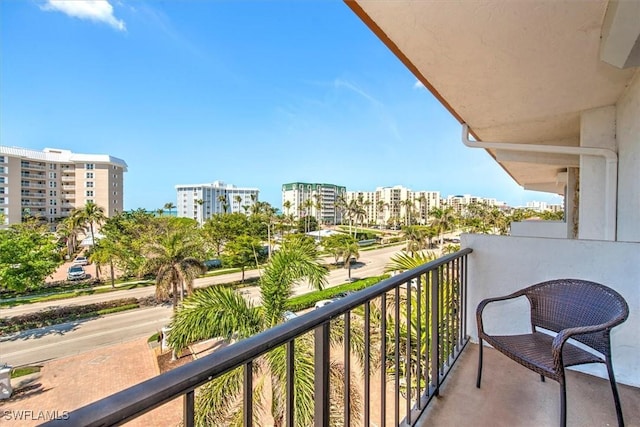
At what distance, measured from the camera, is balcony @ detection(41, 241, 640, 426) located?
580 millimetres

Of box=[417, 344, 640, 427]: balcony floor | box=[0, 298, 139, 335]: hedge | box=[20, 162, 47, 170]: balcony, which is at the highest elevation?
box=[20, 162, 47, 170]: balcony

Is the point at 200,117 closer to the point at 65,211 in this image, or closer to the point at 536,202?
the point at 65,211

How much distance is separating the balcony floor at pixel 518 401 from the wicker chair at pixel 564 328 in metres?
0.11

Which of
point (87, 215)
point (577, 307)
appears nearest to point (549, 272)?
point (577, 307)

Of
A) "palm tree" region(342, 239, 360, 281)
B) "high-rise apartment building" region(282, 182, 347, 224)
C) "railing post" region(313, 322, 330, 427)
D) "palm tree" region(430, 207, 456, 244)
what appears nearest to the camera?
"railing post" region(313, 322, 330, 427)

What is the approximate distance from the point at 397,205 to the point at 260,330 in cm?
5909

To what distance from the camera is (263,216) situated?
3475 centimetres

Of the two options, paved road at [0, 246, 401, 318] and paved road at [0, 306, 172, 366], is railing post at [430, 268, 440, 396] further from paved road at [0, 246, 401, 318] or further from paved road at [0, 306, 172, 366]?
paved road at [0, 246, 401, 318]

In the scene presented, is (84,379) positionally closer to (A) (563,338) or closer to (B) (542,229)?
(A) (563,338)

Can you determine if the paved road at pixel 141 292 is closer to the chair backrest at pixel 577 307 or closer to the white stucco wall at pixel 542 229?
the white stucco wall at pixel 542 229

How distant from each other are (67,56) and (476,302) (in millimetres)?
14060

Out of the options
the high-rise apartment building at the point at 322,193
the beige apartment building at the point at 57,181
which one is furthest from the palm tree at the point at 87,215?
the high-rise apartment building at the point at 322,193

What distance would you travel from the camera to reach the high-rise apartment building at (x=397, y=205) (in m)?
59.7

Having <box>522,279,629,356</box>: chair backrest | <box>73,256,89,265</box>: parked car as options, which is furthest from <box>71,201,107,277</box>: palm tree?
<box>522,279,629,356</box>: chair backrest
